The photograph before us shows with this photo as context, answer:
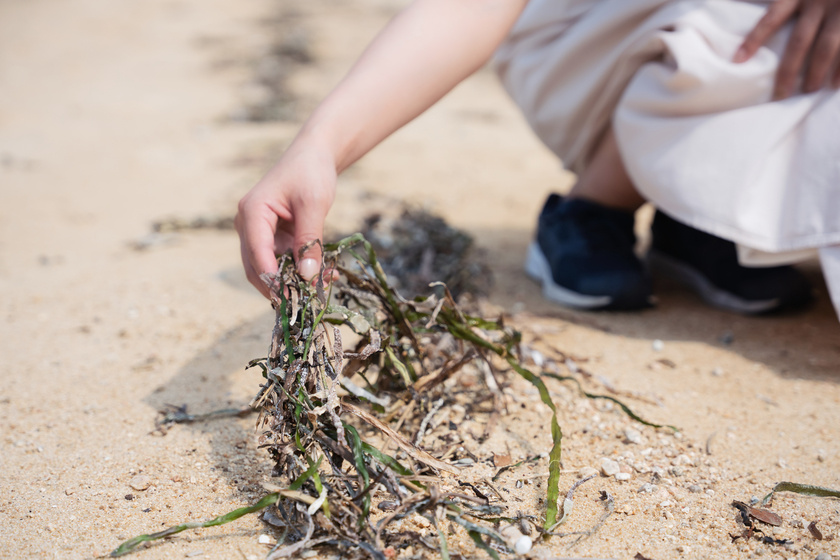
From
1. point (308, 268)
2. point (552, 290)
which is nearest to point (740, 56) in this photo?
point (552, 290)

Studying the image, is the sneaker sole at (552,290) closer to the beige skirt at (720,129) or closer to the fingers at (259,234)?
the beige skirt at (720,129)

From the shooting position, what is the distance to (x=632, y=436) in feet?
4.11

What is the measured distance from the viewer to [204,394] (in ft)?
4.54

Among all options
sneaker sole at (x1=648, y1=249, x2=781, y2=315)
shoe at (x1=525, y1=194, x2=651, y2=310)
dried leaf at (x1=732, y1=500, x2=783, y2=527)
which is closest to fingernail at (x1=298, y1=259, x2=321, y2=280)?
dried leaf at (x1=732, y1=500, x2=783, y2=527)

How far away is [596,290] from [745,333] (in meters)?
0.40

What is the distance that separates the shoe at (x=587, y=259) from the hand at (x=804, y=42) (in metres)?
0.56

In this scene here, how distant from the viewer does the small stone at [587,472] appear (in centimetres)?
115

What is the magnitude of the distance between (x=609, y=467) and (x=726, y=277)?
0.92 metres

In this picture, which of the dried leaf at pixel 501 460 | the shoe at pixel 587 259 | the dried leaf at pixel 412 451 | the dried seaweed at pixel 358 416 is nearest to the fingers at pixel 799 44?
the shoe at pixel 587 259

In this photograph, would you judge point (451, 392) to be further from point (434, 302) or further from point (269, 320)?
point (269, 320)

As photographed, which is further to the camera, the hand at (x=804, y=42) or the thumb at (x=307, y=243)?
the hand at (x=804, y=42)

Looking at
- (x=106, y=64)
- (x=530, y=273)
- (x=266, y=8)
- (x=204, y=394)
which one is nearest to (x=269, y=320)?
(x=204, y=394)

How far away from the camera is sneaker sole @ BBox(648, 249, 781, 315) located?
5.93 feet

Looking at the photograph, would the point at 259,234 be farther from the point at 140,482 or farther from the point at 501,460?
the point at 501,460
